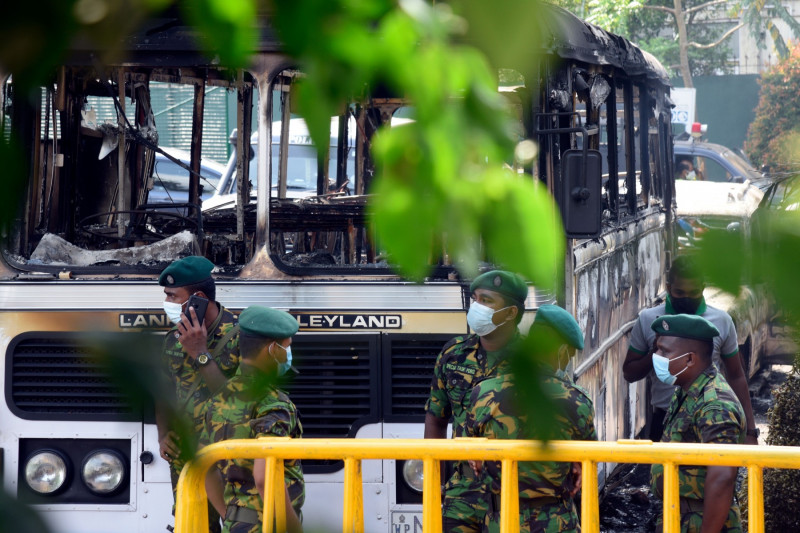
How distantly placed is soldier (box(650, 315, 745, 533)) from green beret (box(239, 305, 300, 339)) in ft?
4.97

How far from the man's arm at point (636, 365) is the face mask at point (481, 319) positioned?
177 cm

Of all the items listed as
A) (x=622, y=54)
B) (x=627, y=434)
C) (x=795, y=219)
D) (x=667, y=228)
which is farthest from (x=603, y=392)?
(x=795, y=219)

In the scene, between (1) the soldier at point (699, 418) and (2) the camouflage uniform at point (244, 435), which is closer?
(2) the camouflage uniform at point (244, 435)

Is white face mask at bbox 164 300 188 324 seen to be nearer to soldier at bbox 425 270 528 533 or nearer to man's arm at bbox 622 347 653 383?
soldier at bbox 425 270 528 533

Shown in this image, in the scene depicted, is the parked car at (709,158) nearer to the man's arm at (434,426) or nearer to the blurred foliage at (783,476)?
the blurred foliage at (783,476)

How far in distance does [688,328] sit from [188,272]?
206 cm

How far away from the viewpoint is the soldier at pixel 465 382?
4207 millimetres

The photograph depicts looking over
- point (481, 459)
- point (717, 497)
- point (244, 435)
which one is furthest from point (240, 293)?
point (717, 497)

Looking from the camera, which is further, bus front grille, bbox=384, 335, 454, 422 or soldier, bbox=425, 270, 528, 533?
bus front grille, bbox=384, 335, 454, 422

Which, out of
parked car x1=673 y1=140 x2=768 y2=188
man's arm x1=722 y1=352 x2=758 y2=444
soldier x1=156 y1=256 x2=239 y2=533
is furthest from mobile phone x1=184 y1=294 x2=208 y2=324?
parked car x1=673 y1=140 x2=768 y2=188

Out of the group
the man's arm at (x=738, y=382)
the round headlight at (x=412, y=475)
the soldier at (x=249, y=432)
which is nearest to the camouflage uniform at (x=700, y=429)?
the round headlight at (x=412, y=475)

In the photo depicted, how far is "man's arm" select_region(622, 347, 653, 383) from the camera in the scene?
595 centimetres

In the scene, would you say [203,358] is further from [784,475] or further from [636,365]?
[784,475]

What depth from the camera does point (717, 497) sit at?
4.11m
